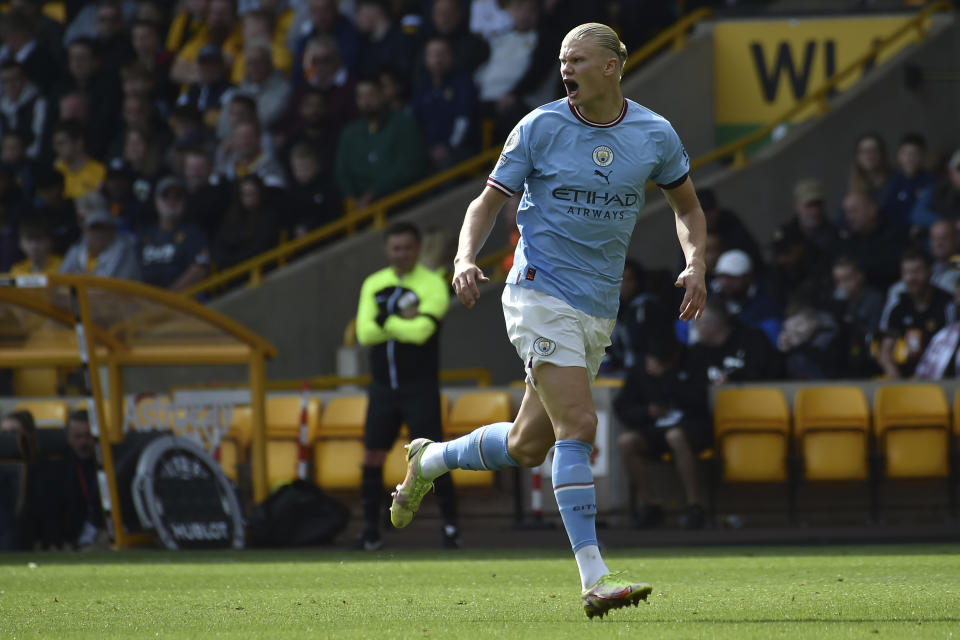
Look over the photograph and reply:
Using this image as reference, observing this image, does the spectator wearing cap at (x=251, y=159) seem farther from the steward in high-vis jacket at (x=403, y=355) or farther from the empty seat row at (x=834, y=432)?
the empty seat row at (x=834, y=432)

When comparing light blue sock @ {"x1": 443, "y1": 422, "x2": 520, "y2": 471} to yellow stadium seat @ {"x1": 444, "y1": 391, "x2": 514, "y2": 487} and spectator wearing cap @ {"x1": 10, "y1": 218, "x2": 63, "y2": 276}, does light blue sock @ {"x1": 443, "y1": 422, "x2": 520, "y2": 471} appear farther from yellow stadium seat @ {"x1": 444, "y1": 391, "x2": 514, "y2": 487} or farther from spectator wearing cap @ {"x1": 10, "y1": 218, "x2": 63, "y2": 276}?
spectator wearing cap @ {"x1": 10, "y1": 218, "x2": 63, "y2": 276}

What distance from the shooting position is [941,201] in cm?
1534

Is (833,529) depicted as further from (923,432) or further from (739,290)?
(739,290)

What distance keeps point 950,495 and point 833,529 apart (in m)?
1.16

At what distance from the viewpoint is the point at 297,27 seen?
66.0 feet

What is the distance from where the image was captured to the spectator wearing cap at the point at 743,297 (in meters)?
14.7

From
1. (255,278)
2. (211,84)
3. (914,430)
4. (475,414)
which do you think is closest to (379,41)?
(211,84)

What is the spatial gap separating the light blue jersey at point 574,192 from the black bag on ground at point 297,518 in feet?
20.1

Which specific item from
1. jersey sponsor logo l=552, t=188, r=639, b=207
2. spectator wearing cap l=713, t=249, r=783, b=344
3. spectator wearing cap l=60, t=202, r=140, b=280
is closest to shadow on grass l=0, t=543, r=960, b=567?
spectator wearing cap l=713, t=249, r=783, b=344

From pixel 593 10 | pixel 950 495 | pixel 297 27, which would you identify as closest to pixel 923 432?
pixel 950 495

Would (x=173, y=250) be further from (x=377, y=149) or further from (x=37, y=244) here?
(x=377, y=149)

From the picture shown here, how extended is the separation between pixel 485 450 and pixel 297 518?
567 cm

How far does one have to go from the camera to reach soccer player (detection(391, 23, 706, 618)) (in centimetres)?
670

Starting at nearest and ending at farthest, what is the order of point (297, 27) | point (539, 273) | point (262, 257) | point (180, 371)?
point (539, 273), point (180, 371), point (262, 257), point (297, 27)
